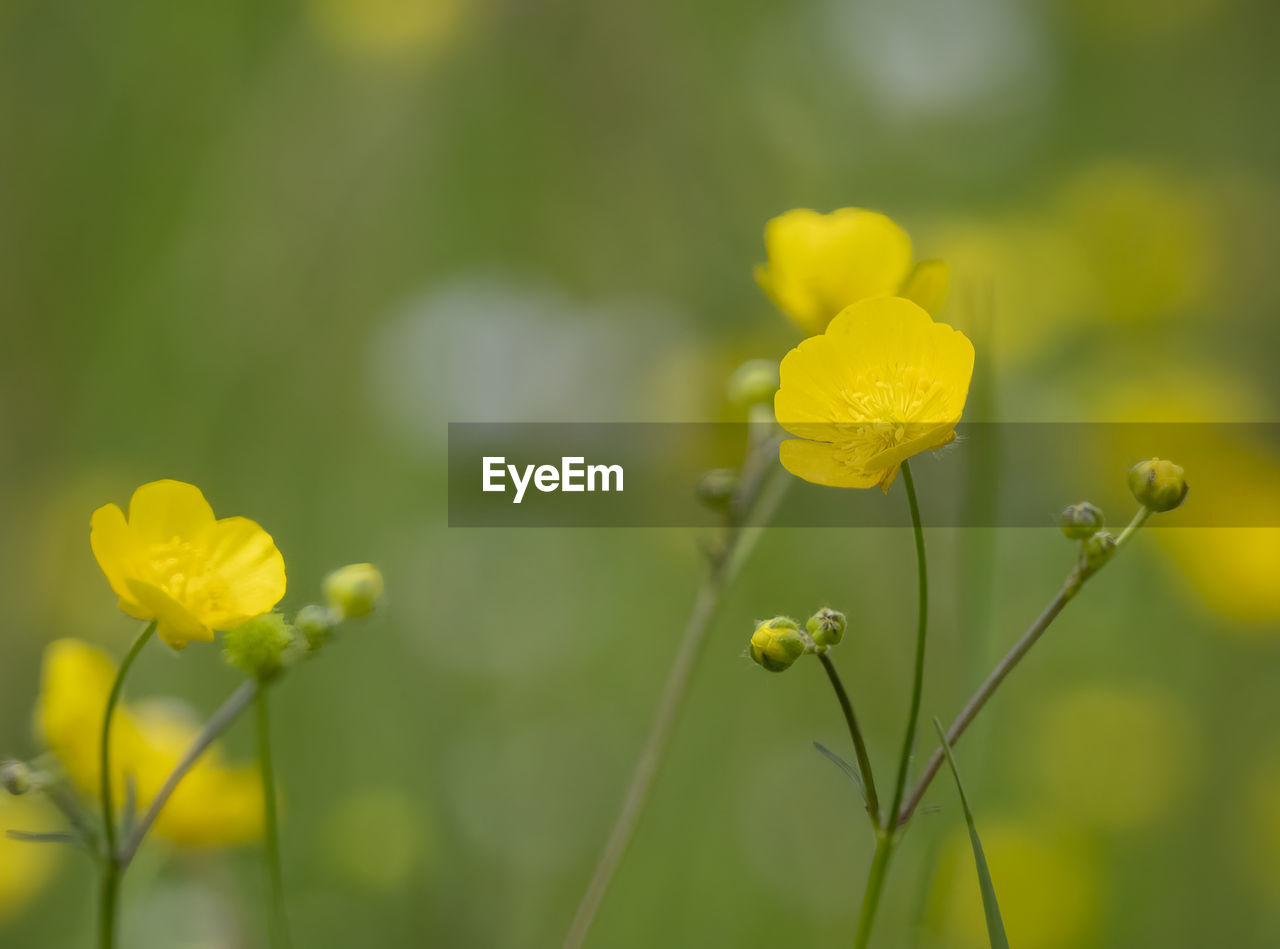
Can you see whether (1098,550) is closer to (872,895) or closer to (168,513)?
(872,895)

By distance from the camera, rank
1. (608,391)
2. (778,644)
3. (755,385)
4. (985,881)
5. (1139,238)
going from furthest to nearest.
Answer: (1139,238), (608,391), (755,385), (778,644), (985,881)

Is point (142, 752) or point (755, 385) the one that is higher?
point (755, 385)

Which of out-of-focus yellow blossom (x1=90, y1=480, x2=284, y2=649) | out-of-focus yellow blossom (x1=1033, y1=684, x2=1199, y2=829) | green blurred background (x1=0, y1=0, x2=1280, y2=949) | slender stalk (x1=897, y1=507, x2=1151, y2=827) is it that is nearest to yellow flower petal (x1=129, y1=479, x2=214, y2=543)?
out-of-focus yellow blossom (x1=90, y1=480, x2=284, y2=649)

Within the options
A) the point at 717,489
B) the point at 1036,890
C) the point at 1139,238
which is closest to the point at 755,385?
the point at 717,489

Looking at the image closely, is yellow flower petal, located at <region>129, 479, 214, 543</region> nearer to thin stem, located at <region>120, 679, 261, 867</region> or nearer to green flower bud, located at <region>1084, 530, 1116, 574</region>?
thin stem, located at <region>120, 679, 261, 867</region>

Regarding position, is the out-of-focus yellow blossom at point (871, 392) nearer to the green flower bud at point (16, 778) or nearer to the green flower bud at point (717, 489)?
the green flower bud at point (717, 489)

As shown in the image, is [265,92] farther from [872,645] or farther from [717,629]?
[872,645]

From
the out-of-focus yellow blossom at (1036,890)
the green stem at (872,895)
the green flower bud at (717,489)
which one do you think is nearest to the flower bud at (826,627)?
the green stem at (872,895)
